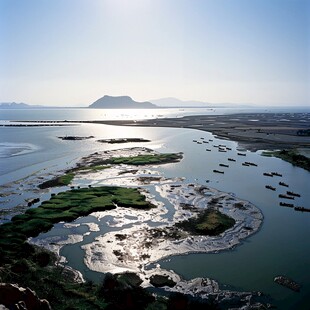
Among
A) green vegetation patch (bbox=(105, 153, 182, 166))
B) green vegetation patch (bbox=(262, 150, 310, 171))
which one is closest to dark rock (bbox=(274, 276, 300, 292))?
green vegetation patch (bbox=(262, 150, 310, 171))

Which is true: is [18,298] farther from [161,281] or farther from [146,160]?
[146,160]

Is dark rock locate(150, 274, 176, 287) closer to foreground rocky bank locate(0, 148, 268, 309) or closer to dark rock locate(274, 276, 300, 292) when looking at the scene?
foreground rocky bank locate(0, 148, 268, 309)

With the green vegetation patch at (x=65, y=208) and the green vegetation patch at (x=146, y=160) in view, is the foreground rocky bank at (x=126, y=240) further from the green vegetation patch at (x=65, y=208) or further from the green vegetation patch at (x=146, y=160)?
the green vegetation patch at (x=146, y=160)

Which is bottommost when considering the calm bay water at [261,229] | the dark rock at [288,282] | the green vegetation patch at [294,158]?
the dark rock at [288,282]

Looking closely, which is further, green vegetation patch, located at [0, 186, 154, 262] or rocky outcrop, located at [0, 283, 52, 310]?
green vegetation patch, located at [0, 186, 154, 262]

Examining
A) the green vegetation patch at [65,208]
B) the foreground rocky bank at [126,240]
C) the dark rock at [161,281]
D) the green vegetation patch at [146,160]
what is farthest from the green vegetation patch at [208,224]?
the green vegetation patch at [146,160]

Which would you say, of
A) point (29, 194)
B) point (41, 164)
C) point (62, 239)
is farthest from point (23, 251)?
point (41, 164)
